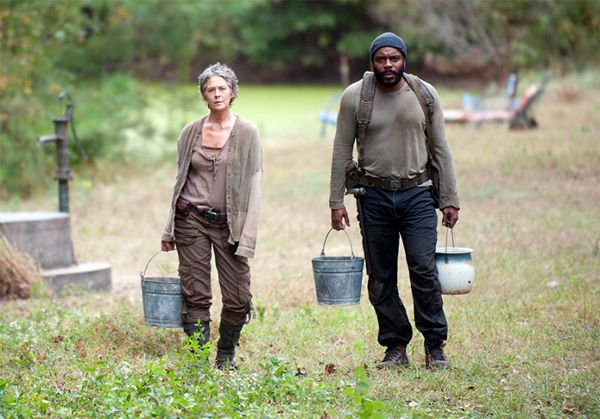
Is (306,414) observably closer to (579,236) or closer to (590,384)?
(590,384)

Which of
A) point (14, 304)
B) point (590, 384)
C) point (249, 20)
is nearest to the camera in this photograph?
point (590, 384)

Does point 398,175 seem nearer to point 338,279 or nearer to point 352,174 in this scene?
point 352,174

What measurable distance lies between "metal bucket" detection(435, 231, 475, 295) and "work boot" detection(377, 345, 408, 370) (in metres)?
0.47

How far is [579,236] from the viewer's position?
34.4 ft

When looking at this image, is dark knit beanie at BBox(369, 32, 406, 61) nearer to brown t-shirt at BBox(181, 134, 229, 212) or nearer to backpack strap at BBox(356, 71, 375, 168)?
backpack strap at BBox(356, 71, 375, 168)

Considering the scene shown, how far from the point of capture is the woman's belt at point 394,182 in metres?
6.27

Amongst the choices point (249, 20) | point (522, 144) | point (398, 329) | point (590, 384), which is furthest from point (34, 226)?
point (249, 20)

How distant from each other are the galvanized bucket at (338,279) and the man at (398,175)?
133 mm

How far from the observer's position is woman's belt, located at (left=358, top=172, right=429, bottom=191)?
6266mm

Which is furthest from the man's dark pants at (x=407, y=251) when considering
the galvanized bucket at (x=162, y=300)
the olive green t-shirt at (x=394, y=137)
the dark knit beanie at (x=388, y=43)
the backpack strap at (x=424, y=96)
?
the galvanized bucket at (x=162, y=300)

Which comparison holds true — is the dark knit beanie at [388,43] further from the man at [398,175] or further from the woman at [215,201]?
the woman at [215,201]

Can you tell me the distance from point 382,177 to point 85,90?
1541cm

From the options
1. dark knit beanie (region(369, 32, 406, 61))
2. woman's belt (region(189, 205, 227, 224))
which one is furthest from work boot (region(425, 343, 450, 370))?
dark knit beanie (region(369, 32, 406, 61))

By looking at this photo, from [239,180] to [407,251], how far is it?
1060 mm
